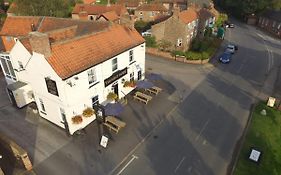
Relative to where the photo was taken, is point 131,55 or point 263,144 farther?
point 131,55

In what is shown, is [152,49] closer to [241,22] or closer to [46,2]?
[46,2]

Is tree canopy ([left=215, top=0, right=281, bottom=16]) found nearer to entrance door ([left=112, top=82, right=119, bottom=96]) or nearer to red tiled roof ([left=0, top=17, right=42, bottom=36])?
entrance door ([left=112, top=82, right=119, bottom=96])

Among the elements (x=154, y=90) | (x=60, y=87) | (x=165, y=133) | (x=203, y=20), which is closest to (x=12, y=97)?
(x=60, y=87)

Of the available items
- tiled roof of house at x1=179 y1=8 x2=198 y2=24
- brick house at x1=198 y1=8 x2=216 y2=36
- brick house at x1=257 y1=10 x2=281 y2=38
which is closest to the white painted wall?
tiled roof of house at x1=179 y1=8 x2=198 y2=24

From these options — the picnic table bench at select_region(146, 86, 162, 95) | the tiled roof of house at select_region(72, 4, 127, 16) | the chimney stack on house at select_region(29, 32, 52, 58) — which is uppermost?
the chimney stack on house at select_region(29, 32, 52, 58)

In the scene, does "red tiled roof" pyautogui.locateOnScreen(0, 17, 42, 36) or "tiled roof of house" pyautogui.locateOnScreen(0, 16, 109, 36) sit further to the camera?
"red tiled roof" pyautogui.locateOnScreen(0, 17, 42, 36)

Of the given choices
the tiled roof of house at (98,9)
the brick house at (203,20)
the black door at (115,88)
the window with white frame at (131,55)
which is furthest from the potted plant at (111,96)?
the tiled roof of house at (98,9)

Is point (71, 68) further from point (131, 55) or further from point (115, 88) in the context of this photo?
point (131, 55)

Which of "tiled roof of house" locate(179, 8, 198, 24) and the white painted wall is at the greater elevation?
"tiled roof of house" locate(179, 8, 198, 24)
